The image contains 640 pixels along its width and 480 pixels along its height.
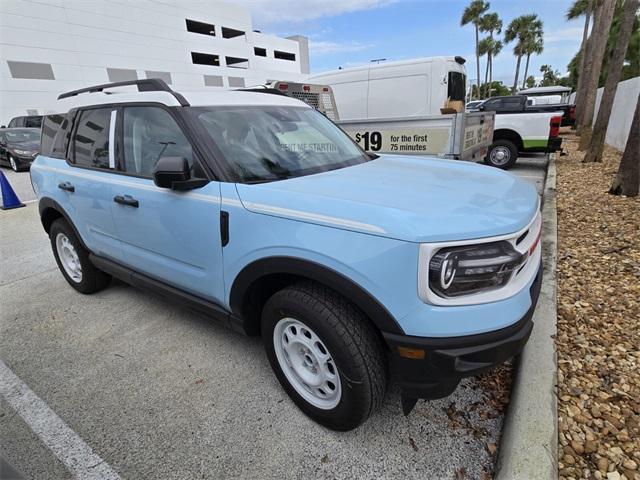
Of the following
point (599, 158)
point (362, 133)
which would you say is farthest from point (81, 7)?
point (599, 158)

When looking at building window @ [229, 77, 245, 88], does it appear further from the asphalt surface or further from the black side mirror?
the black side mirror

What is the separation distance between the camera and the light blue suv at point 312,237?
63.0 inches

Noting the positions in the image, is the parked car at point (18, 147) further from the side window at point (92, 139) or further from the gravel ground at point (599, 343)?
the gravel ground at point (599, 343)

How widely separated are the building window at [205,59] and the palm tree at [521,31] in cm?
4124

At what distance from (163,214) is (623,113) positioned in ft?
49.2

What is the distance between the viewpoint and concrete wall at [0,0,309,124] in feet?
85.9

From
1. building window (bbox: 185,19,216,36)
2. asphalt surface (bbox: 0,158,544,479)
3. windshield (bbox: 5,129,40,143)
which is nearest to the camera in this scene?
asphalt surface (bbox: 0,158,544,479)

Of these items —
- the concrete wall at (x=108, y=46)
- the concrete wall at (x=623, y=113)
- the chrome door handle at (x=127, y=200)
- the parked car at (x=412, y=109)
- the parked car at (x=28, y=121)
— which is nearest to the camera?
the chrome door handle at (x=127, y=200)

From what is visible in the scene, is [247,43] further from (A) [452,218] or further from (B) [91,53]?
(A) [452,218]

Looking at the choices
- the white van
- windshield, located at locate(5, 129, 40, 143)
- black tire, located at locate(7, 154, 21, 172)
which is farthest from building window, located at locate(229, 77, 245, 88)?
the white van

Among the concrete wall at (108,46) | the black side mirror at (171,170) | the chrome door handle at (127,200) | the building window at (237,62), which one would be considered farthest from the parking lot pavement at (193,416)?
the building window at (237,62)

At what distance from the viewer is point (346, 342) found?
1797mm

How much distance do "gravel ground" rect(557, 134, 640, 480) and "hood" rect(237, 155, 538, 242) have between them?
116cm

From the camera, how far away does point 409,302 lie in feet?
5.24
